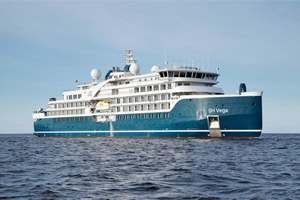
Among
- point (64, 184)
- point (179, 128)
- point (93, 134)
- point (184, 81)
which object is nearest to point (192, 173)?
point (64, 184)

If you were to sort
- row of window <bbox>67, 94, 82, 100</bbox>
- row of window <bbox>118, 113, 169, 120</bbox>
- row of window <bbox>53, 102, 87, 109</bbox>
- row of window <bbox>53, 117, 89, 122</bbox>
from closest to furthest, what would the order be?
row of window <bbox>118, 113, 169, 120</bbox> < row of window <bbox>53, 117, 89, 122</bbox> < row of window <bbox>53, 102, 87, 109</bbox> < row of window <bbox>67, 94, 82, 100</bbox>

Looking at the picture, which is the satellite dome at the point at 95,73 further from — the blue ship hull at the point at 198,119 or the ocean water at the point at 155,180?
the ocean water at the point at 155,180

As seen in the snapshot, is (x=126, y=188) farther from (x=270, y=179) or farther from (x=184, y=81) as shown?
(x=184, y=81)

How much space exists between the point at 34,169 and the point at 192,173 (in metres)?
9.19

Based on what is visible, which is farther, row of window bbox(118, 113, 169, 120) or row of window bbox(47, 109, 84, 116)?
row of window bbox(47, 109, 84, 116)

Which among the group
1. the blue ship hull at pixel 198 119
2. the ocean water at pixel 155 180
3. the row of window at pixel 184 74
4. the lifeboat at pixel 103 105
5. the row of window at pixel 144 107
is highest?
the row of window at pixel 184 74

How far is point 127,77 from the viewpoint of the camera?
57812mm

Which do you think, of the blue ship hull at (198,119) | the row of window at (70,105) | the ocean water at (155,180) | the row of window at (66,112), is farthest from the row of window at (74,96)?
the ocean water at (155,180)

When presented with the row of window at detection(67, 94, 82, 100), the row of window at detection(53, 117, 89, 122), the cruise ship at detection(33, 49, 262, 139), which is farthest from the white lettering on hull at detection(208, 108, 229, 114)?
the row of window at detection(67, 94, 82, 100)

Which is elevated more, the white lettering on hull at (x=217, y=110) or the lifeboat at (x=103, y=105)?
the lifeboat at (x=103, y=105)

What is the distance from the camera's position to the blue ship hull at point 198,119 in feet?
139

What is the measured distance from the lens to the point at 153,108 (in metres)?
51.3

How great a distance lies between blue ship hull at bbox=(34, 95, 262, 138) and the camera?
4241 cm

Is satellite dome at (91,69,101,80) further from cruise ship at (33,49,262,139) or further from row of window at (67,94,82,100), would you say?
row of window at (67,94,82,100)
